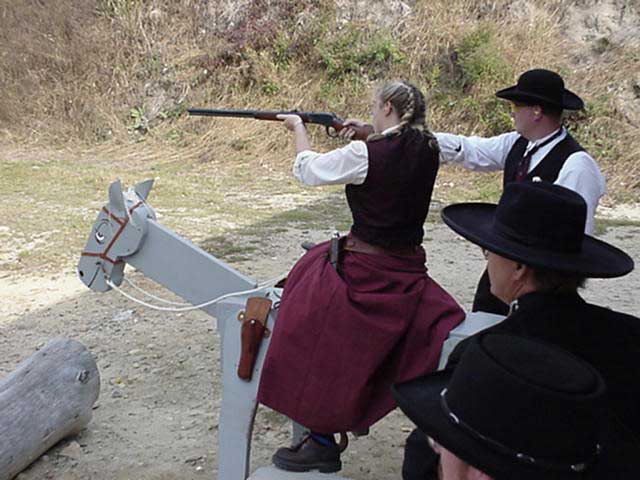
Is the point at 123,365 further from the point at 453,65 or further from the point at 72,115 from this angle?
the point at 72,115

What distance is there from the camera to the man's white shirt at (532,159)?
121 inches

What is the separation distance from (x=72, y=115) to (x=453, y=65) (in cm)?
747

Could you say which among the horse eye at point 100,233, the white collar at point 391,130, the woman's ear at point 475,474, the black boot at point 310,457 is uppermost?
the white collar at point 391,130

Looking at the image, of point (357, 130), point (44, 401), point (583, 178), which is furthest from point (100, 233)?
point (583, 178)

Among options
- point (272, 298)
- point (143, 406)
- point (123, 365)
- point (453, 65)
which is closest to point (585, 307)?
point (272, 298)

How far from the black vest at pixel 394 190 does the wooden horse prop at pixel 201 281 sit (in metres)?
0.45

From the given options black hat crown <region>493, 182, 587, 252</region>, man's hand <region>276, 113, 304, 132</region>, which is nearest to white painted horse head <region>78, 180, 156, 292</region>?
man's hand <region>276, 113, 304, 132</region>

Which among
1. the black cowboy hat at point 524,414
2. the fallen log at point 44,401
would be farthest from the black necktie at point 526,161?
the fallen log at point 44,401

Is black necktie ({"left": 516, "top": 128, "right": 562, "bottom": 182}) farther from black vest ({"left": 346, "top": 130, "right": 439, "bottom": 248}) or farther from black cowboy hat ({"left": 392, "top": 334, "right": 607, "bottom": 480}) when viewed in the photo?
black cowboy hat ({"left": 392, "top": 334, "right": 607, "bottom": 480})

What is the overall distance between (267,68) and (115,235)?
36.6ft

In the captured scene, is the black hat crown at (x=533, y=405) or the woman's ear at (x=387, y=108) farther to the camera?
the woman's ear at (x=387, y=108)

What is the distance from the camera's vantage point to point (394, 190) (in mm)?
2898

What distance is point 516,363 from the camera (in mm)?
1273

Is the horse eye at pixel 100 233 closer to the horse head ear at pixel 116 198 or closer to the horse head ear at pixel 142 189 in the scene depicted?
the horse head ear at pixel 116 198
